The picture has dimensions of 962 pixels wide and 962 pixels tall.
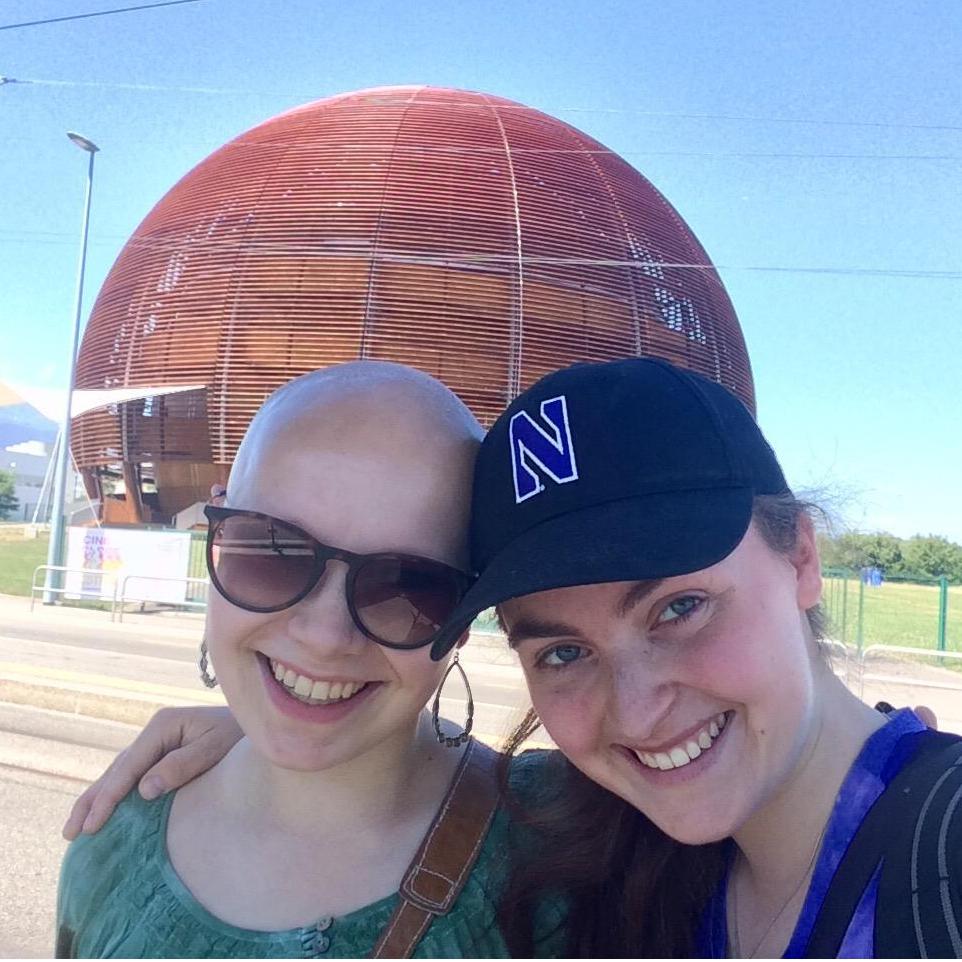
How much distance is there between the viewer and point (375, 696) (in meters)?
1.40

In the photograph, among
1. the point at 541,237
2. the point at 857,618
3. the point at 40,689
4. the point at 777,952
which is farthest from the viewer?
the point at 541,237

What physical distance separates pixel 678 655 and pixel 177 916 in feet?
3.00

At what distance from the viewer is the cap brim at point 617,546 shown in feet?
4.13

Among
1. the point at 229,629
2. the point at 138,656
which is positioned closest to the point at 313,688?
the point at 229,629

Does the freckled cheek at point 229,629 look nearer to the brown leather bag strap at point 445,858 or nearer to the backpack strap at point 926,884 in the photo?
the brown leather bag strap at point 445,858

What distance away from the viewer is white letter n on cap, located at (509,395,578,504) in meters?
1.34

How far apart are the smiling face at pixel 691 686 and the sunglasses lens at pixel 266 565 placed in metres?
0.37

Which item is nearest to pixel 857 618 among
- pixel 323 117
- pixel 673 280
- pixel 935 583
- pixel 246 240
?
pixel 935 583

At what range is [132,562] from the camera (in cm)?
1641

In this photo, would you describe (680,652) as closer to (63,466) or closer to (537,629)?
(537,629)

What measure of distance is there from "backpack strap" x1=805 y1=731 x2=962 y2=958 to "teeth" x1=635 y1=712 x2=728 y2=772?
0.23m

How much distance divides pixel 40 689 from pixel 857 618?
12.5 meters

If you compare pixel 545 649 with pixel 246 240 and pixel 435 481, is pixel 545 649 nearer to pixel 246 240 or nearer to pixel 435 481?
pixel 435 481

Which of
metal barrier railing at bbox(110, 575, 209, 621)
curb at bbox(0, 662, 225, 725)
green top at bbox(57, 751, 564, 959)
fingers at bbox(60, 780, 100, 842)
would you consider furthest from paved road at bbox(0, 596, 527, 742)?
green top at bbox(57, 751, 564, 959)
